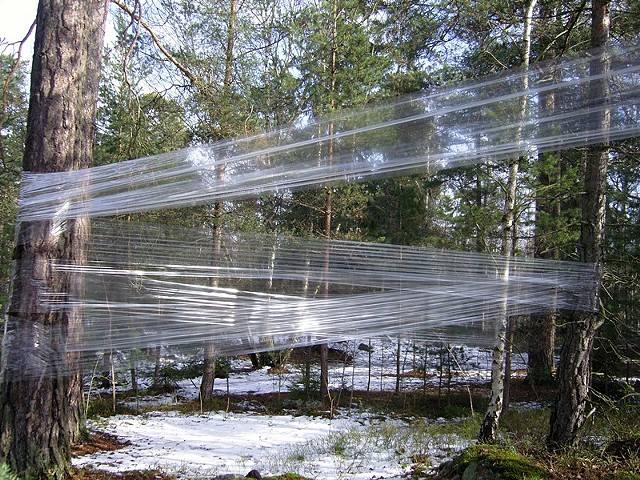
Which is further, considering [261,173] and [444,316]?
[444,316]

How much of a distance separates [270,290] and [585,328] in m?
2.37

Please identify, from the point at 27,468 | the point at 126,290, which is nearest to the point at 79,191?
the point at 126,290

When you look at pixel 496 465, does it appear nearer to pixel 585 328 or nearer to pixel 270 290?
pixel 585 328

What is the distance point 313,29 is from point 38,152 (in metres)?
6.77

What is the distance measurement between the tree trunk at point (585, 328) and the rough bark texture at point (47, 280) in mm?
3409

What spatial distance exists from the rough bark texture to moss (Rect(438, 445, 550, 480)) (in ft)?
8.60

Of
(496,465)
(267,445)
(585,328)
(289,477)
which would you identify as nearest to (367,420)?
(267,445)

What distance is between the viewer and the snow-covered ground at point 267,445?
473 centimetres

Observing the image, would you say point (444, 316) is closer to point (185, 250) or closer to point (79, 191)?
point (185, 250)

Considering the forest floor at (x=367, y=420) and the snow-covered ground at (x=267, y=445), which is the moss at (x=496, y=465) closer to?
the forest floor at (x=367, y=420)

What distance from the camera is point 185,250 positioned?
3.06m

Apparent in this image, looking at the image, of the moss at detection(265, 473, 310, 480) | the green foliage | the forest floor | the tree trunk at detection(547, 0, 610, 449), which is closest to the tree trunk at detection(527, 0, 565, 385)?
the tree trunk at detection(547, 0, 610, 449)

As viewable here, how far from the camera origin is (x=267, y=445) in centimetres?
612

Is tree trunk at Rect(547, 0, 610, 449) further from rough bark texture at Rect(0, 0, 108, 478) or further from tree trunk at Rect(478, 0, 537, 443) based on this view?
rough bark texture at Rect(0, 0, 108, 478)
